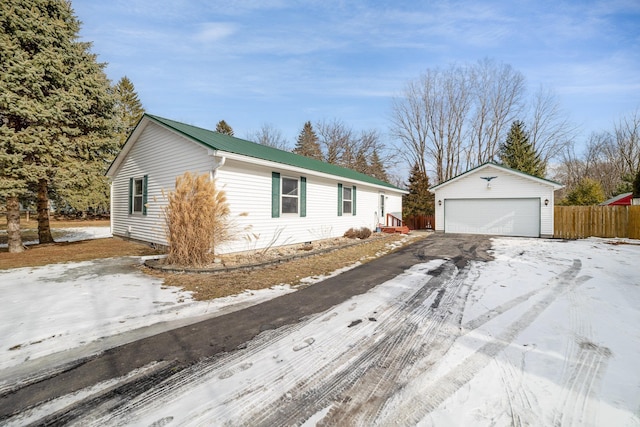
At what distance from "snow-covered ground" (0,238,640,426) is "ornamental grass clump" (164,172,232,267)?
124 centimetres

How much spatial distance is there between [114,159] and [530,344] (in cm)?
1399

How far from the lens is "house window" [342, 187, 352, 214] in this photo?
12855 mm

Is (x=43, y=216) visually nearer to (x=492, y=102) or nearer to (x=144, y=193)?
(x=144, y=193)

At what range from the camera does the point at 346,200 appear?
42.9ft

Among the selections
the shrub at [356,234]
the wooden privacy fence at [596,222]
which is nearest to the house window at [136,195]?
the shrub at [356,234]

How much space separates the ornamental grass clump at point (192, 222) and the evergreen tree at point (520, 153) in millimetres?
25563

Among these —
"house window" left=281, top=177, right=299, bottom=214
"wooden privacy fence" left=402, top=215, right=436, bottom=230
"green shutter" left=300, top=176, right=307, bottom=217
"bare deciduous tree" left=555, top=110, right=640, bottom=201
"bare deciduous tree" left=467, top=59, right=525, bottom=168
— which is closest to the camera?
"house window" left=281, top=177, right=299, bottom=214

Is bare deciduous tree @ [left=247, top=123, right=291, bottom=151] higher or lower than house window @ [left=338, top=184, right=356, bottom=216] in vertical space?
higher

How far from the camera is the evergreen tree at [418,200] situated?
67.5 feet

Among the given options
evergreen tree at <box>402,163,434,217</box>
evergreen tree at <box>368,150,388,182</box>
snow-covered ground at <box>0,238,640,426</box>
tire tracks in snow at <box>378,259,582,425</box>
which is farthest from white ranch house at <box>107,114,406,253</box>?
evergreen tree at <box>368,150,388,182</box>

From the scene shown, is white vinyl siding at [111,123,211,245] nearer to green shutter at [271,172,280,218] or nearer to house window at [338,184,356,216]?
green shutter at [271,172,280,218]

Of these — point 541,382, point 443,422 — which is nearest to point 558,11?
point 541,382

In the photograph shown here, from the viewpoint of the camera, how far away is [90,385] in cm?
221

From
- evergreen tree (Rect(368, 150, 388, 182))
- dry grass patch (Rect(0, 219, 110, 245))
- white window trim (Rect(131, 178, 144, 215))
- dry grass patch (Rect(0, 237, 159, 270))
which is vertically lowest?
dry grass patch (Rect(0, 237, 159, 270))
